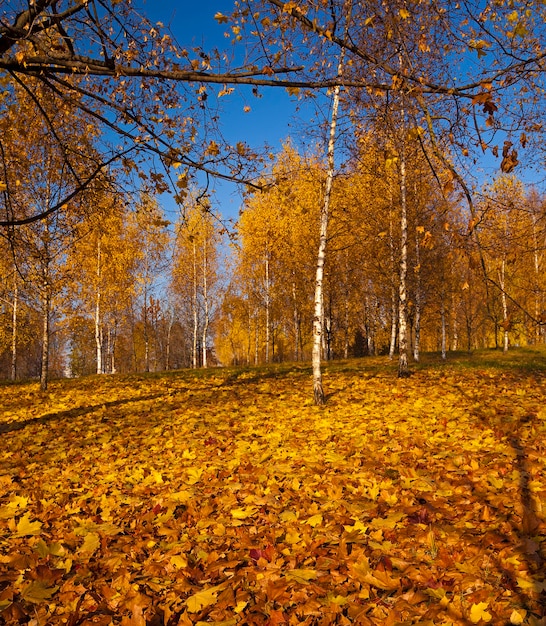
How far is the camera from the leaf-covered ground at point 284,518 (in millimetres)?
2479

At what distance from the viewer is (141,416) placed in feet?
24.6

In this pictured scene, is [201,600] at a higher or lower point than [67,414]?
lower

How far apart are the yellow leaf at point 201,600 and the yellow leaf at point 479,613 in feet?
4.80

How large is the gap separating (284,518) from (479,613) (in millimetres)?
1595

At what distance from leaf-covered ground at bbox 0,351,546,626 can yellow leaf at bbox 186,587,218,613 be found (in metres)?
0.01

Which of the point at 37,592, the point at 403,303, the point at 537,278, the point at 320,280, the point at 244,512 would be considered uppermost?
the point at 537,278

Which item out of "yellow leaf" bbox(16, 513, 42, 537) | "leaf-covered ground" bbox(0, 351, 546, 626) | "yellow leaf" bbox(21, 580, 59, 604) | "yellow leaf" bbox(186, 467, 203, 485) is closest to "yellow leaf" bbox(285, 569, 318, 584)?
"leaf-covered ground" bbox(0, 351, 546, 626)

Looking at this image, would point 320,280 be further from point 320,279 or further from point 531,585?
point 531,585

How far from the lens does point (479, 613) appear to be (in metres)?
2.22

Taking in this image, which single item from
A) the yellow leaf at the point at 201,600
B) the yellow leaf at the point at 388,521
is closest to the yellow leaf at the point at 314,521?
the yellow leaf at the point at 388,521

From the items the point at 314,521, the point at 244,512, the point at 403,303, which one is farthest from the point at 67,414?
the point at 403,303

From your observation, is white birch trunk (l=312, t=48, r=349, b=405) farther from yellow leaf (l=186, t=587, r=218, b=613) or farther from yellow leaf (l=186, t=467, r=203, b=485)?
yellow leaf (l=186, t=587, r=218, b=613)

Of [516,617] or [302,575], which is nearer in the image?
[516,617]

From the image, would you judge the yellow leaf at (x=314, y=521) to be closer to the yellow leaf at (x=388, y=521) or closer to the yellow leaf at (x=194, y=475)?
the yellow leaf at (x=388, y=521)
